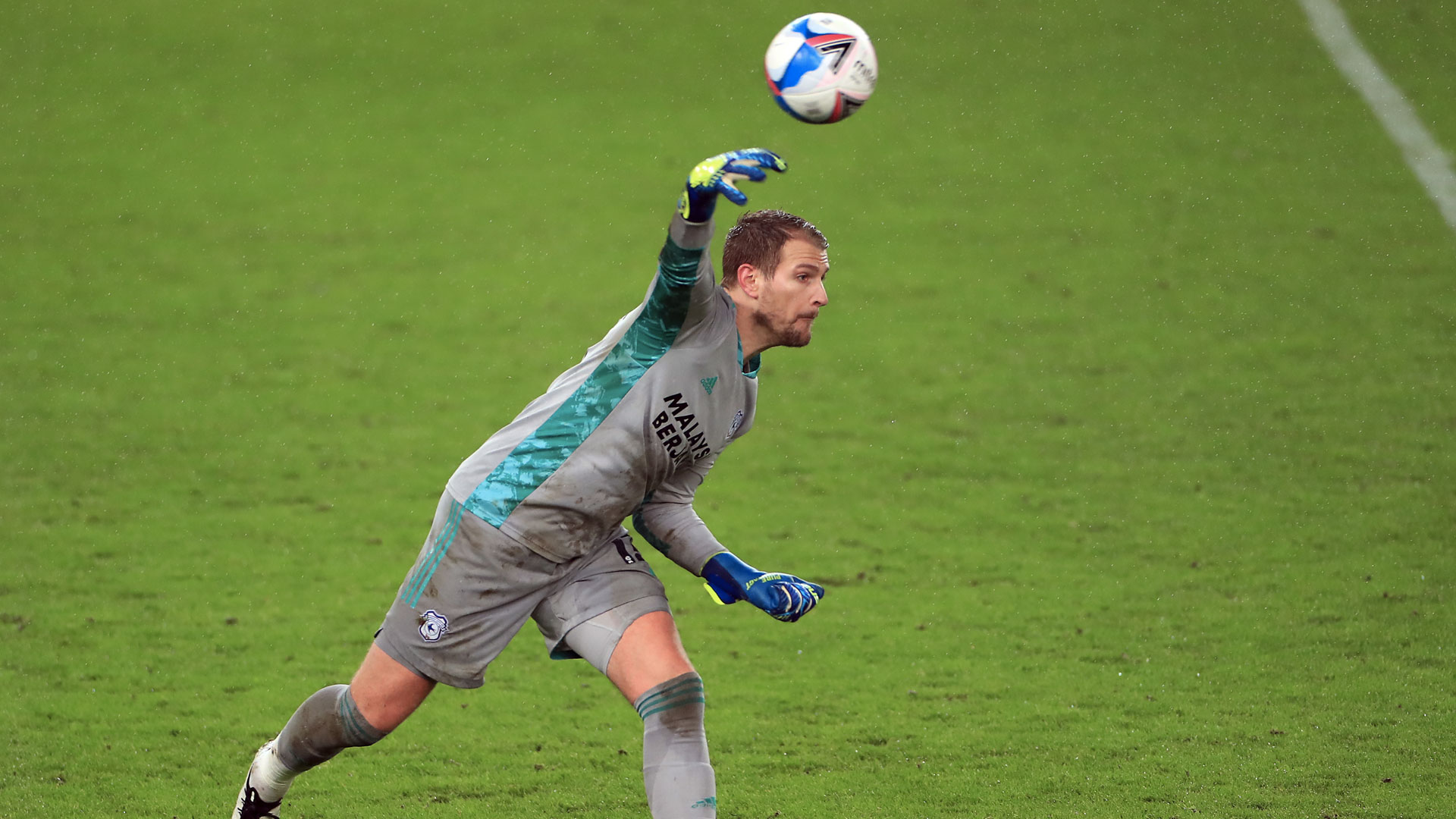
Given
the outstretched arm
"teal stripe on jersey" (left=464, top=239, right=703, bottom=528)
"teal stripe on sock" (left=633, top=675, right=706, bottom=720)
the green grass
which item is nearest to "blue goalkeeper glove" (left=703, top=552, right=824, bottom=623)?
the outstretched arm

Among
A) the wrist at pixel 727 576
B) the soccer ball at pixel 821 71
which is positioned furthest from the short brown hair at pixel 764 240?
the wrist at pixel 727 576

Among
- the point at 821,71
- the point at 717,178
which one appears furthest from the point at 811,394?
the point at 717,178

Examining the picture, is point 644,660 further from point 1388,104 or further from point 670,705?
point 1388,104

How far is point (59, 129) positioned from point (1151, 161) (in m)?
11.7

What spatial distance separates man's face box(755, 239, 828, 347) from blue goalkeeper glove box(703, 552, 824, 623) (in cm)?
76

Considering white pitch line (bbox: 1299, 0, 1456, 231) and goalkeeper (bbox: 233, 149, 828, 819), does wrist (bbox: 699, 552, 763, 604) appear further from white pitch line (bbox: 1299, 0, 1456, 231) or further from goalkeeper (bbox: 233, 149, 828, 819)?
white pitch line (bbox: 1299, 0, 1456, 231)

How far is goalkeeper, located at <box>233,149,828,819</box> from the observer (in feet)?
14.1

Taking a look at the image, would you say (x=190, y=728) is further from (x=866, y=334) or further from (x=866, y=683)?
(x=866, y=334)

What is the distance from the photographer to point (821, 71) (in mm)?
4543

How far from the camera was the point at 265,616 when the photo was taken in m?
7.54

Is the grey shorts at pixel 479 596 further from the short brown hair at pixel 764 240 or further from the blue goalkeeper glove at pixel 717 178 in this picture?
the blue goalkeeper glove at pixel 717 178

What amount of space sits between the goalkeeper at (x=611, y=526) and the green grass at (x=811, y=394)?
1305mm

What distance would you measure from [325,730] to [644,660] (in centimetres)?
111

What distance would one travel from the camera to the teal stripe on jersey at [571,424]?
4.29m
